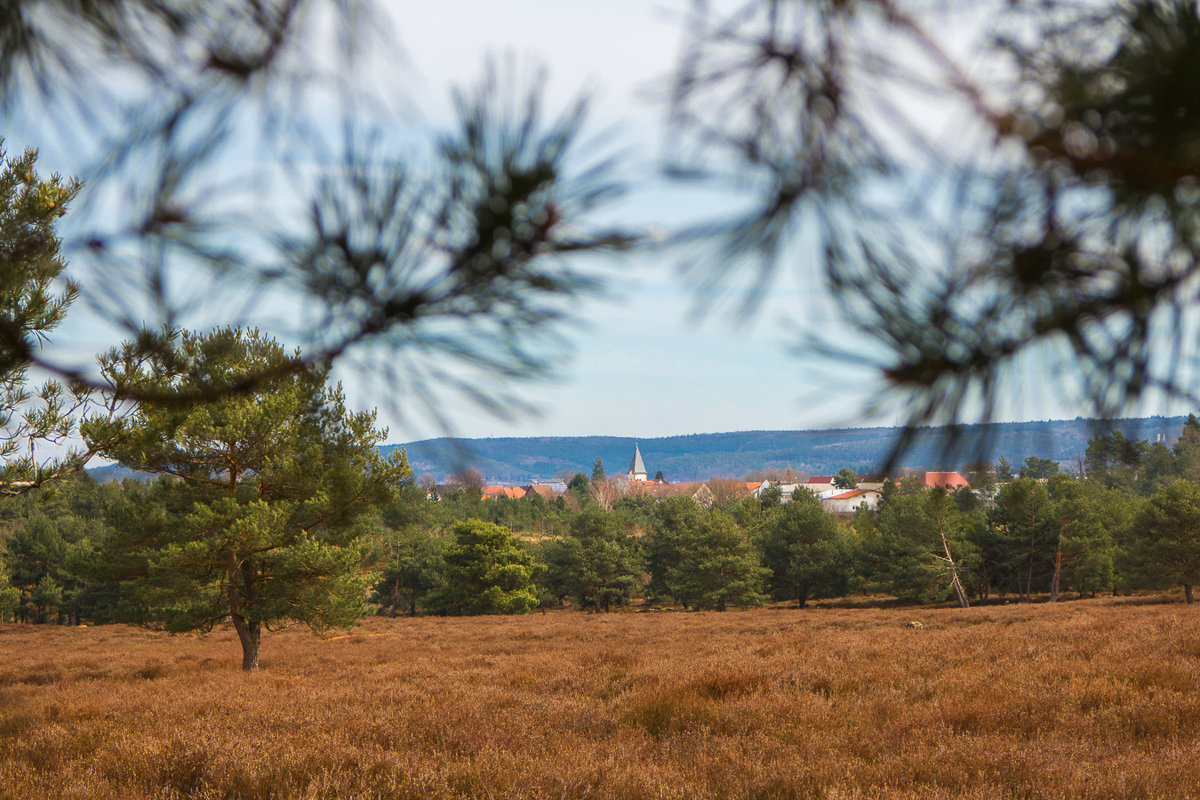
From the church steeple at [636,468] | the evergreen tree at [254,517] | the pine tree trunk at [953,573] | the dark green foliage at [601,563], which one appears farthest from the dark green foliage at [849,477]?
the church steeple at [636,468]

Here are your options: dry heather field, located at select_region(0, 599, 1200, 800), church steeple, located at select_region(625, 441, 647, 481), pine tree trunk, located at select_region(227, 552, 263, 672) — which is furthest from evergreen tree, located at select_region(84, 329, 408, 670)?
church steeple, located at select_region(625, 441, 647, 481)

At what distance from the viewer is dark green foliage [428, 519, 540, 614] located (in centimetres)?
4062

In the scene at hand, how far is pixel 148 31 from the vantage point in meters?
1.33

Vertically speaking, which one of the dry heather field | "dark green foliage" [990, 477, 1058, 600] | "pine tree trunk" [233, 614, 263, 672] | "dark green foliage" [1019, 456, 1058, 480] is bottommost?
"dark green foliage" [990, 477, 1058, 600]

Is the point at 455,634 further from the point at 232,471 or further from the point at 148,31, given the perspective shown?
the point at 148,31

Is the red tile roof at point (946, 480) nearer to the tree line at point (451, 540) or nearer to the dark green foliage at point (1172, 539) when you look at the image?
the tree line at point (451, 540)

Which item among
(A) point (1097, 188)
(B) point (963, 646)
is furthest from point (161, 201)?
(B) point (963, 646)

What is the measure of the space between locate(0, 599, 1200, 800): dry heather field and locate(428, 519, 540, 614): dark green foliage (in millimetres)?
29091

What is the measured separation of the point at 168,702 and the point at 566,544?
39548 mm

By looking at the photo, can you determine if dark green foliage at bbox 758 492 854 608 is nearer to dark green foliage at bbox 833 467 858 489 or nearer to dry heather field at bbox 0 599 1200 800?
dry heather field at bbox 0 599 1200 800

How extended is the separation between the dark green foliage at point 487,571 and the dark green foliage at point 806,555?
15965 mm

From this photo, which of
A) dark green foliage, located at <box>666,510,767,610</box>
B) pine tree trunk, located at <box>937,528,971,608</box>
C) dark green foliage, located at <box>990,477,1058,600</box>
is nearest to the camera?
pine tree trunk, located at <box>937,528,971,608</box>

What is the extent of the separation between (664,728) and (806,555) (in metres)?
41.9

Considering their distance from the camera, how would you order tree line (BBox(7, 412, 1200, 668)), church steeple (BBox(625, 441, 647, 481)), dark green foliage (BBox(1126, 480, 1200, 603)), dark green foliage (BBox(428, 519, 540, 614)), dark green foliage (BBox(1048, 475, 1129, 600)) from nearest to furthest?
tree line (BBox(7, 412, 1200, 668)) < dark green foliage (BBox(1126, 480, 1200, 603)) < dark green foliage (BBox(1048, 475, 1129, 600)) < dark green foliage (BBox(428, 519, 540, 614)) < church steeple (BBox(625, 441, 647, 481))
